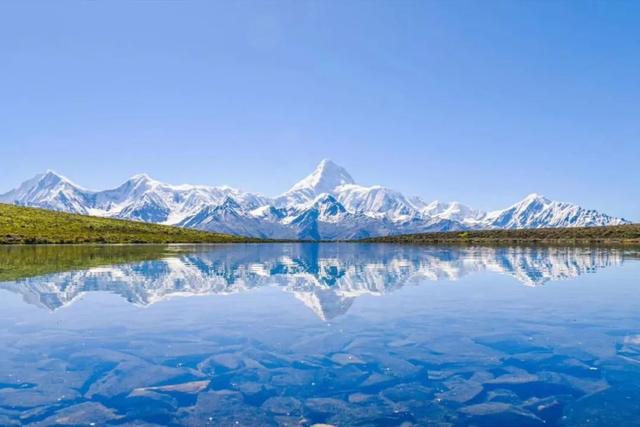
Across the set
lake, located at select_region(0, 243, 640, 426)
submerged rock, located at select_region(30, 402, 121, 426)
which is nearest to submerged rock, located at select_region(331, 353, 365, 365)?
lake, located at select_region(0, 243, 640, 426)

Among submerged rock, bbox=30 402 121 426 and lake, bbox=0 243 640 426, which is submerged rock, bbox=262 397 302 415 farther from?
submerged rock, bbox=30 402 121 426

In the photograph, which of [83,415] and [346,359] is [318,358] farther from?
[83,415]

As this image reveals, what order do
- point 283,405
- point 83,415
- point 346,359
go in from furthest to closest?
point 346,359
point 283,405
point 83,415

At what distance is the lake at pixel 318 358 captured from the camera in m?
14.6

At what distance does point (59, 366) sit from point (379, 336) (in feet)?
46.1

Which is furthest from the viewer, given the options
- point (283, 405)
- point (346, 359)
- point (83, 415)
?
point (346, 359)

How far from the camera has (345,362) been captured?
771 inches

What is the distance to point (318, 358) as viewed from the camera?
66.0ft

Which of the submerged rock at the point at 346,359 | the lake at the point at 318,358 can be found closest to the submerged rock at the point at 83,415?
the lake at the point at 318,358

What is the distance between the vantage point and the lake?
47.8 feet

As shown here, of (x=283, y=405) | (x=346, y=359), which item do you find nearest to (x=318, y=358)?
(x=346, y=359)

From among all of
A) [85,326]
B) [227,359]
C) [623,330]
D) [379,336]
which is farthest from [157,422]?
[623,330]

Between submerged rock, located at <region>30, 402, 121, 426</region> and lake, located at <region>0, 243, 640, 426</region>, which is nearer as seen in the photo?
submerged rock, located at <region>30, 402, 121, 426</region>

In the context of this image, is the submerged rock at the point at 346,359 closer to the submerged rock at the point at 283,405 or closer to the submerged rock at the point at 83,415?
the submerged rock at the point at 283,405
